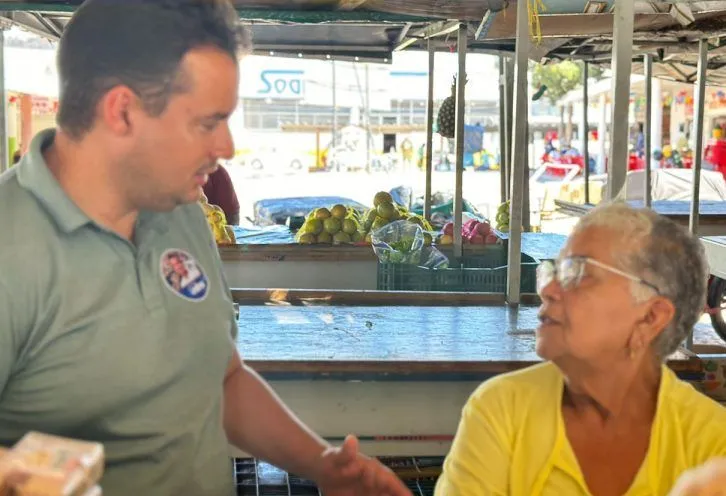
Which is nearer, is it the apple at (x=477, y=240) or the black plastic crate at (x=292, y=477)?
the black plastic crate at (x=292, y=477)

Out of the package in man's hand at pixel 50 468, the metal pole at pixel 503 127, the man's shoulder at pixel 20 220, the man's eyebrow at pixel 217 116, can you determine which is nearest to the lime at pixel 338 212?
the metal pole at pixel 503 127

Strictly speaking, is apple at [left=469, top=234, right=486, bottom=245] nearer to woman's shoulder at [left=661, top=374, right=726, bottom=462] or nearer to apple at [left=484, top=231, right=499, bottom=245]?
apple at [left=484, top=231, right=499, bottom=245]

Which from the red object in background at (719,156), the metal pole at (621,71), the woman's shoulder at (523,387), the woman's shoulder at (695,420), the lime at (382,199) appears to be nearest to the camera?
the woman's shoulder at (695,420)

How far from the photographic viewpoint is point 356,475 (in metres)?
1.77

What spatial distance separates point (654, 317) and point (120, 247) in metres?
1.11

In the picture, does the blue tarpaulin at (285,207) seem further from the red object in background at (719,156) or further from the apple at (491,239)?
the red object in background at (719,156)

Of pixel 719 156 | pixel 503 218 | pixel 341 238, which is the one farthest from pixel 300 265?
pixel 719 156

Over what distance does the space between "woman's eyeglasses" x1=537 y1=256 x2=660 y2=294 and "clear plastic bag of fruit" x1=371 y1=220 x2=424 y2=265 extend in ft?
8.10

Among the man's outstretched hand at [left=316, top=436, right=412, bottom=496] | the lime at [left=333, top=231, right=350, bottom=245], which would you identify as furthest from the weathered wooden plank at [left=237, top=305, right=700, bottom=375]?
the lime at [left=333, top=231, right=350, bottom=245]

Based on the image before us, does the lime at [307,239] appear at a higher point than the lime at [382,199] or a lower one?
lower

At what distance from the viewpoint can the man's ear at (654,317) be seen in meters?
1.88

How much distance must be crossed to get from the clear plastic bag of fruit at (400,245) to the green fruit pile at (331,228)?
2.60 ft

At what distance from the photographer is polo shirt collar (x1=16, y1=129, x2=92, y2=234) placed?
1415 mm

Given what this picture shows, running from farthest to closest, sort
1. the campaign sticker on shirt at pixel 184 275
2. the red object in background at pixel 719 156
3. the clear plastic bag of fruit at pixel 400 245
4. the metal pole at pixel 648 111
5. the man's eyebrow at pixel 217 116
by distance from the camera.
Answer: the red object in background at pixel 719 156
the metal pole at pixel 648 111
the clear plastic bag of fruit at pixel 400 245
the campaign sticker on shirt at pixel 184 275
the man's eyebrow at pixel 217 116
